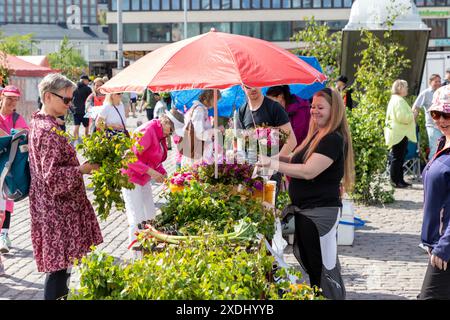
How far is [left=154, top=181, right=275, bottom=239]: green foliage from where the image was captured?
5.66 m

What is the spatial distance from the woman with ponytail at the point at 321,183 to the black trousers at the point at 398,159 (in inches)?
303

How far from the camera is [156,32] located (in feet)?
271

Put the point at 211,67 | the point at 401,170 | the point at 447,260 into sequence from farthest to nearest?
1. the point at 401,170
2. the point at 211,67
3. the point at 447,260

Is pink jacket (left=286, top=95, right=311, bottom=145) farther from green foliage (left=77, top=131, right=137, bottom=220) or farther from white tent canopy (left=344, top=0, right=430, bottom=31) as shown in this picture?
white tent canopy (left=344, top=0, right=430, bottom=31)

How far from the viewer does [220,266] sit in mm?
3996

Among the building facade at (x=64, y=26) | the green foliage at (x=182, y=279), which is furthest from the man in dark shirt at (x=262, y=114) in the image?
the building facade at (x=64, y=26)

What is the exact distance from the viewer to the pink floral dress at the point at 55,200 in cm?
548

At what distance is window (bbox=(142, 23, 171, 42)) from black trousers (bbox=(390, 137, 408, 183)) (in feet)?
228

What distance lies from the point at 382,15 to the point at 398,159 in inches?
203

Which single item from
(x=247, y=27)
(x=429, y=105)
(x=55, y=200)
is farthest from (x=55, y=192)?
(x=247, y=27)

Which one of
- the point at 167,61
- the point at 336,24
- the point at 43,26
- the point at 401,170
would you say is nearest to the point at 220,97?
the point at 167,61

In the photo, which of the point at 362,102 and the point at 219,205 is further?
the point at 362,102

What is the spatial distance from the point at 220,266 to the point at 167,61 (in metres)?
2.38
